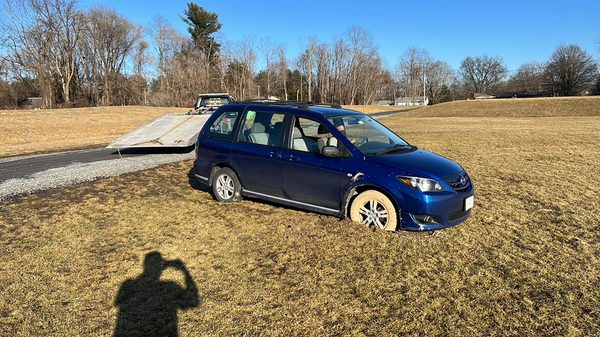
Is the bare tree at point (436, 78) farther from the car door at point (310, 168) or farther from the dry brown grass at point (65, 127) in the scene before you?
the car door at point (310, 168)

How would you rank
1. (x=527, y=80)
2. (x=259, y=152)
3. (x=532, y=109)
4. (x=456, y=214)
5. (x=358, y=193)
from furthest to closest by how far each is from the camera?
(x=527, y=80) → (x=532, y=109) → (x=259, y=152) → (x=358, y=193) → (x=456, y=214)

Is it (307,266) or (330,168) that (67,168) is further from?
(307,266)

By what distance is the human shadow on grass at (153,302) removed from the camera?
115 inches

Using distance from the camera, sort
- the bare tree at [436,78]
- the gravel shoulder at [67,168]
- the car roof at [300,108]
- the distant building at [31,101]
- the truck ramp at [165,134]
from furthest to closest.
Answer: the bare tree at [436,78] → the distant building at [31,101] → the truck ramp at [165,134] → the gravel shoulder at [67,168] → the car roof at [300,108]

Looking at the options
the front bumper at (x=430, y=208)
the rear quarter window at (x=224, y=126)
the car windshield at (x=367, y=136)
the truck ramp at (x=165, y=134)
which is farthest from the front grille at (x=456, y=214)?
the truck ramp at (x=165, y=134)

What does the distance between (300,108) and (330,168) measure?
1.17m

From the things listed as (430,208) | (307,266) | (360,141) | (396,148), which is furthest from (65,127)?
(430,208)

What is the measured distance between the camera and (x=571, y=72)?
86750 millimetres

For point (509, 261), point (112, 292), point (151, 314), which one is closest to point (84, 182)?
point (112, 292)

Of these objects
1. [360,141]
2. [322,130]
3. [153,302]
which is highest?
[322,130]

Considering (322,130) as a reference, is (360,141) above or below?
below

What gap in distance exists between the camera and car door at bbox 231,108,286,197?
5.51 m

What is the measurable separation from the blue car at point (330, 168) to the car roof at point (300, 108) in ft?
0.05

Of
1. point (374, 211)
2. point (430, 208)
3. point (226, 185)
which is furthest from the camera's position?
point (226, 185)
